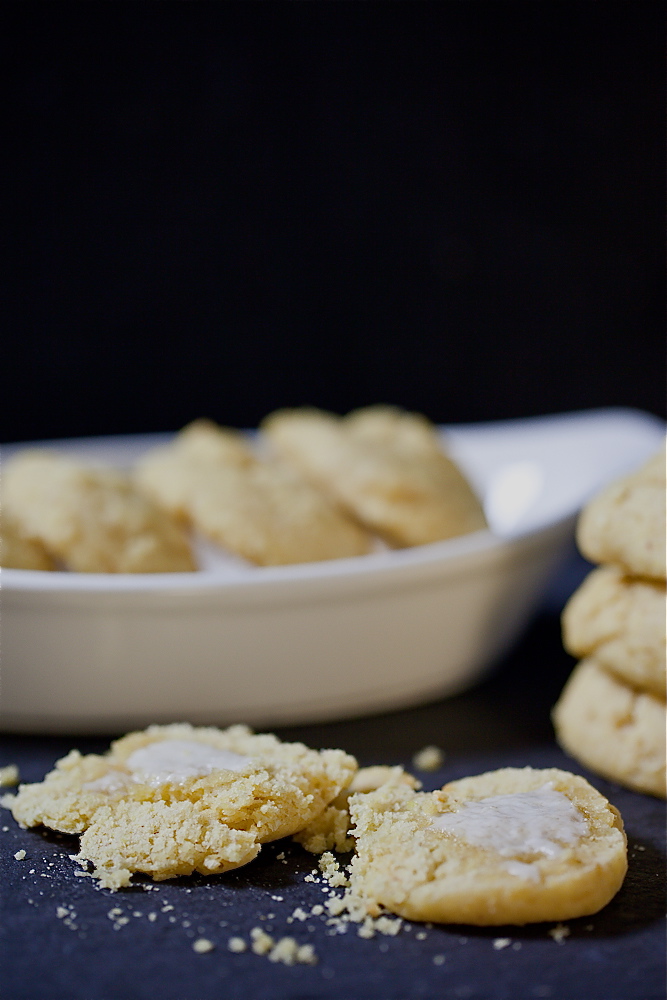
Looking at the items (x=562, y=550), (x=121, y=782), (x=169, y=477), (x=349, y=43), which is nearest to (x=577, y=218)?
(x=349, y=43)

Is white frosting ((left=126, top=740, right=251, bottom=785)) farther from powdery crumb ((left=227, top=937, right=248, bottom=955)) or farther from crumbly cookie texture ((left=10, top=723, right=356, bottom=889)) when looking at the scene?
powdery crumb ((left=227, top=937, right=248, bottom=955))

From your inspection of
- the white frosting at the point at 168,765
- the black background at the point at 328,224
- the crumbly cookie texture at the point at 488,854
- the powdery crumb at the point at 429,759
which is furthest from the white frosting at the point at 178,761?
the black background at the point at 328,224

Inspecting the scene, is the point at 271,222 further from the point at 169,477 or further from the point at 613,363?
the point at 169,477

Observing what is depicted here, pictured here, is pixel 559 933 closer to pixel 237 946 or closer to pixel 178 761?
pixel 237 946

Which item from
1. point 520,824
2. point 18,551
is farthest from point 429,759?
point 18,551

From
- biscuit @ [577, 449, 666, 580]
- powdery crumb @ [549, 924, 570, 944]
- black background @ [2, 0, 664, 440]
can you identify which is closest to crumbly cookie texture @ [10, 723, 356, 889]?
powdery crumb @ [549, 924, 570, 944]
